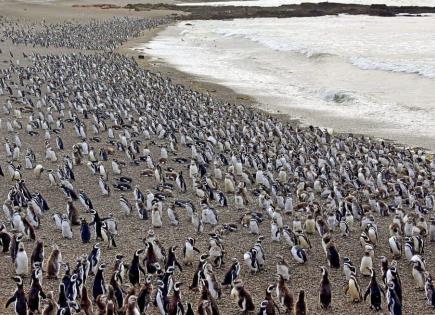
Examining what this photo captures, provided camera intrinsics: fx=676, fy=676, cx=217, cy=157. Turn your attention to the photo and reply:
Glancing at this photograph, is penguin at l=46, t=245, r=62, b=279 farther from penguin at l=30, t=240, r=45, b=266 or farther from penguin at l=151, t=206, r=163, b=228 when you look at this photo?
penguin at l=151, t=206, r=163, b=228

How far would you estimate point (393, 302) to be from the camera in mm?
10422

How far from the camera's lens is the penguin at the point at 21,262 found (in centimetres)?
1180

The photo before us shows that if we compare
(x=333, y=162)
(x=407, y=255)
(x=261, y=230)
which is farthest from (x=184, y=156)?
(x=407, y=255)

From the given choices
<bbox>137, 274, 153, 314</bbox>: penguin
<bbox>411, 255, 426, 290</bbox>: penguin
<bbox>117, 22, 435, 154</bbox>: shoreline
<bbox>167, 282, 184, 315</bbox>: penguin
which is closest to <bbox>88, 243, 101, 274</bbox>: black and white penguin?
<bbox>137, 274, 153, 314</bbox>: penguin

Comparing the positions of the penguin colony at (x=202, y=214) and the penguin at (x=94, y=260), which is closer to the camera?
the penguin colony at (x=202, y=214)

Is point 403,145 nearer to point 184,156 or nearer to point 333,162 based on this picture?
point 333,162

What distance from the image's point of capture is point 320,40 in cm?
6328

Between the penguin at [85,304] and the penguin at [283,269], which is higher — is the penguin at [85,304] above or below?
above

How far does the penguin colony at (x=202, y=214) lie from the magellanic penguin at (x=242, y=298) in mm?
18

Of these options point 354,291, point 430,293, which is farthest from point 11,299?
point 430,293

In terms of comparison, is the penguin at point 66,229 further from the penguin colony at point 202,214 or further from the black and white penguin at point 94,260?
the black and white penguin at point 94,260

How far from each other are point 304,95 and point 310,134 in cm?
1245

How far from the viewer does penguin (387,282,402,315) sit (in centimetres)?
1038

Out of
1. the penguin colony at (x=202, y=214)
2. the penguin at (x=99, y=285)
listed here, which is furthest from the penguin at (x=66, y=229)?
the penguin at (x=99, y=285)
